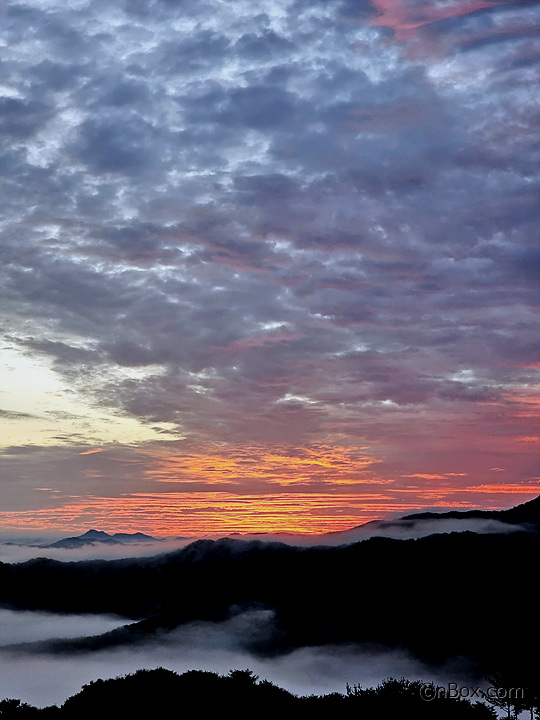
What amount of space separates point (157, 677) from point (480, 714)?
259ft

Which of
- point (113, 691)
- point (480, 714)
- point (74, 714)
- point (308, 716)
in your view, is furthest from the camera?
point (113, 691)

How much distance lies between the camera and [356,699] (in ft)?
443

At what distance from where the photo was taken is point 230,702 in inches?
5851

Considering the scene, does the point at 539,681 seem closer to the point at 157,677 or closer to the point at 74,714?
the point at 157,677

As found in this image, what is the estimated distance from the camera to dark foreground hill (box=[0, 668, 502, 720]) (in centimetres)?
12256

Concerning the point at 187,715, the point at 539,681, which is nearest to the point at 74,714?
the point at 187,715

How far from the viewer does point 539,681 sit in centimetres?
14500

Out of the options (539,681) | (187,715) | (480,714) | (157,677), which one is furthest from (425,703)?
(157,677)

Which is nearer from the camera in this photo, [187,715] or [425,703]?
[425,703]

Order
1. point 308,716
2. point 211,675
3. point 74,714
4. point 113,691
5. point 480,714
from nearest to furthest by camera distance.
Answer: point 480,714, point 308,716, point 74,714, point 113,691, point 211,675

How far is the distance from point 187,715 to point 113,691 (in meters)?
19.2

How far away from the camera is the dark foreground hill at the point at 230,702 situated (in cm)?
12256

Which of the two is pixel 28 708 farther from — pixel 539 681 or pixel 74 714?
pixel 539 681

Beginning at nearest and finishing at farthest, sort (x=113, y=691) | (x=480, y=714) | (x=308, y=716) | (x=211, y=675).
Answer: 1. (x=480, y=714)
2. (x=308, y=716)
3. (x=113, y=691)
4. (x=211, y=675)
